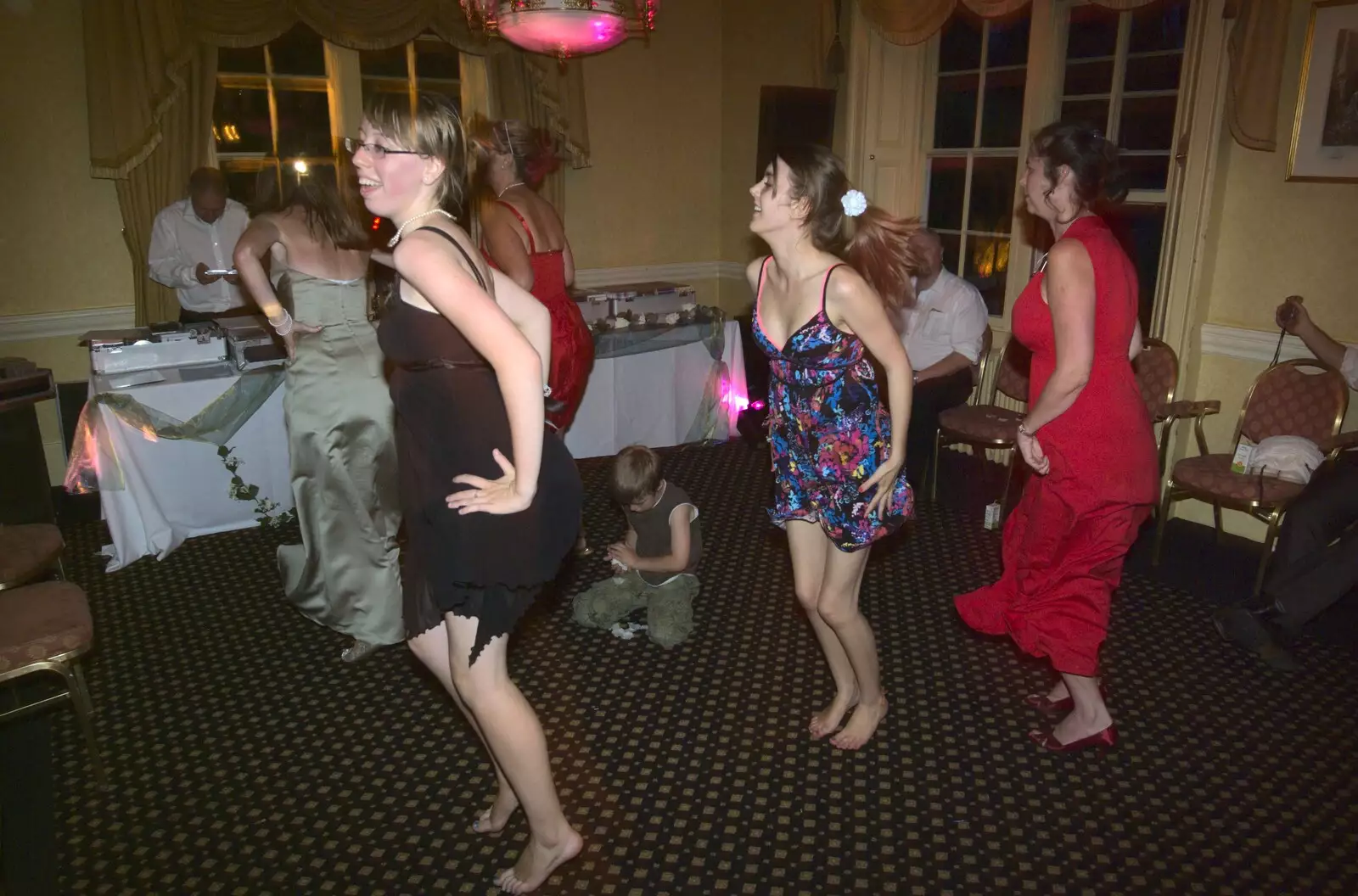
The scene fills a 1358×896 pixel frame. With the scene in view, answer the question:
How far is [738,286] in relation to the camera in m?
7.14

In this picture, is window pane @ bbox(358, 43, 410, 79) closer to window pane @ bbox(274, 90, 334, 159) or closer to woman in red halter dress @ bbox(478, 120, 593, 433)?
window pane @ bbox(274, 90, 334, 159)

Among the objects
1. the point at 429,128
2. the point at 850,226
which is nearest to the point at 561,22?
the point at 850,226

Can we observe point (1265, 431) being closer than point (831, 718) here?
No

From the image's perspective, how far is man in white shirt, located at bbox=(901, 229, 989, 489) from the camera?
4551 mm

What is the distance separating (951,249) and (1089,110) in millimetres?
1061

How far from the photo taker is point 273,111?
18.5ft

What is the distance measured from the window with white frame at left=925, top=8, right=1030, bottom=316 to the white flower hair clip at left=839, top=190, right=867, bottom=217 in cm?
331

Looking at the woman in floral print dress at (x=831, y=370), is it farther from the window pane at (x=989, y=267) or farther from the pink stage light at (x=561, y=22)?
the window pane at (x=989, y=267)

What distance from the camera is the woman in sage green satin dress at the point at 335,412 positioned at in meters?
Result: 3.15

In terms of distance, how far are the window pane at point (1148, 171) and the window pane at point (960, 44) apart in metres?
1.08

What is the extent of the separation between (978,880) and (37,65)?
551 centimetres

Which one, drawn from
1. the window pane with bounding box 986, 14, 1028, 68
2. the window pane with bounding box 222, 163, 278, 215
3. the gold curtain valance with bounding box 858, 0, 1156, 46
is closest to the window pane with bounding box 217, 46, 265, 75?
the window pane with bounding box 222, 163, 278, 215

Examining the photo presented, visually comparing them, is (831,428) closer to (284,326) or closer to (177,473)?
(284,326)

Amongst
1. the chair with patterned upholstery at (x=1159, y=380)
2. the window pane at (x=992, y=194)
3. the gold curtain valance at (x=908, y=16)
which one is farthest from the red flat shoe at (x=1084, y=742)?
the gold curtain valance at (x=908, y=16)
